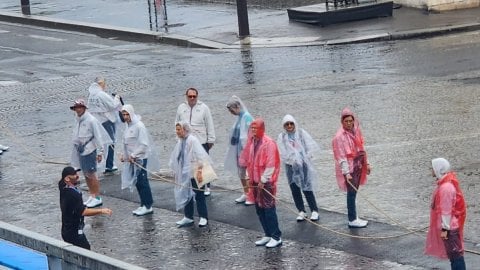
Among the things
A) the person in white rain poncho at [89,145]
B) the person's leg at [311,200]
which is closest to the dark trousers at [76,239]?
the person's leg at [311,200]

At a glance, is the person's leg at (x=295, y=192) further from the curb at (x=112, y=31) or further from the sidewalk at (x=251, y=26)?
the curb at (x=112, y=31)

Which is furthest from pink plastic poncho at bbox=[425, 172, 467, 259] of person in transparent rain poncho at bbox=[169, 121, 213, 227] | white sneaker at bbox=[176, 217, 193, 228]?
white sneaker at bbox=[176, 217, 193, 228]

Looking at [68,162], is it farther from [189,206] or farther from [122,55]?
[122,55]

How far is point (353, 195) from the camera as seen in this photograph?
1355 cm

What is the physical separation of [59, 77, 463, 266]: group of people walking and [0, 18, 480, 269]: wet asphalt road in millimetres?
448

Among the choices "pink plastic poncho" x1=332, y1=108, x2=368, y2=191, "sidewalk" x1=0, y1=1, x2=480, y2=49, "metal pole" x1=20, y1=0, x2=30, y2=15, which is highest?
"metal pole" x1=20, y1=0, x2=30, y2=15

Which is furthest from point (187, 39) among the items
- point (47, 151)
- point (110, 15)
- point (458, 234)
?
point (458, 234)

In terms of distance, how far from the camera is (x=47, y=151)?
1967cm

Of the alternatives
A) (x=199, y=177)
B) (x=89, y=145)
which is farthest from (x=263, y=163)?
(x=89, y=145)

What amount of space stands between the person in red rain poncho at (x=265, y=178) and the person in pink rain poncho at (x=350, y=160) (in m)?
0.78

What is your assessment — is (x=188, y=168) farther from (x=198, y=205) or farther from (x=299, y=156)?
(x=299, y=156)

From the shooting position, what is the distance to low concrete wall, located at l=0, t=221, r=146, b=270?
26.1 feet

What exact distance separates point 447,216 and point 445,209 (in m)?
0.07

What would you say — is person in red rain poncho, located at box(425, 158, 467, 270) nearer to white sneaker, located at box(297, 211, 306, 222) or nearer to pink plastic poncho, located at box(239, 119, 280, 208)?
pink plastic poncho, located at box(239, 119, 280, 208)
